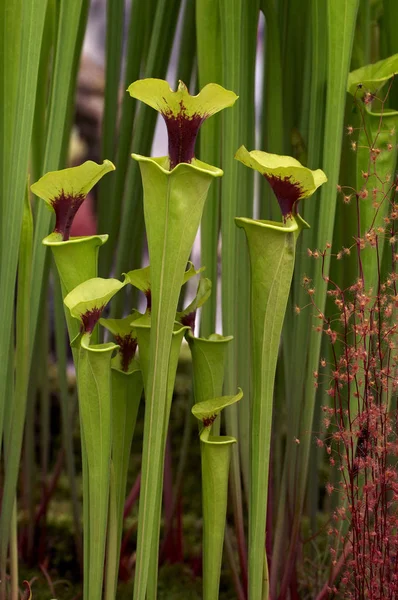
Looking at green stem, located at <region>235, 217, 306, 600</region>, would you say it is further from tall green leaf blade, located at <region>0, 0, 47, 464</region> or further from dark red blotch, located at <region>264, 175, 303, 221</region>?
tall green leaf blade, located at <region>0, 0, 47, 464</region>

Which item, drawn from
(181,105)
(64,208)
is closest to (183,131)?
(181,105)

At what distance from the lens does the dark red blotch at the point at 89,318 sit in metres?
0.61

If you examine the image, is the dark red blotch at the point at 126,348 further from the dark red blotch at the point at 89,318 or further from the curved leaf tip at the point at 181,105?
the curved leaf tip at the point at 181,105

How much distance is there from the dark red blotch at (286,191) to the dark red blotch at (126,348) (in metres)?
0.20

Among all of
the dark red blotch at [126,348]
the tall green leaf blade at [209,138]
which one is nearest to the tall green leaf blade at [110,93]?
the tall green leaf blade at [209,138]

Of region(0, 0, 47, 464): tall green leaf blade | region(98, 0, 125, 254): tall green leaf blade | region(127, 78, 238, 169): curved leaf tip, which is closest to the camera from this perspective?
region(127, 78, 238, 169): curved leaf tip

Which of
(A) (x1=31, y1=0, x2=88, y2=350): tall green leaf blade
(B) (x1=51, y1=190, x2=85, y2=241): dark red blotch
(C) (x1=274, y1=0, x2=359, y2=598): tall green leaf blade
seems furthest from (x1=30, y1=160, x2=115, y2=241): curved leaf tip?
(C) (x1=274, y1=0, x2=359, y2=598): tall green leaf blade

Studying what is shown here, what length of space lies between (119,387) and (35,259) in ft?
0.56

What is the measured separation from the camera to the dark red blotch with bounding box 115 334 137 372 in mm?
713

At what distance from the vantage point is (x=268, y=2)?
2.67ft

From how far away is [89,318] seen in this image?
2.03 ft

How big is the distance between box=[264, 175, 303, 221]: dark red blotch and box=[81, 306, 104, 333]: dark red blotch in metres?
0.18

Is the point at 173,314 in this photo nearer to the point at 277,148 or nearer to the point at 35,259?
the point at 35,259

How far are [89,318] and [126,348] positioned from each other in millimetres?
105
